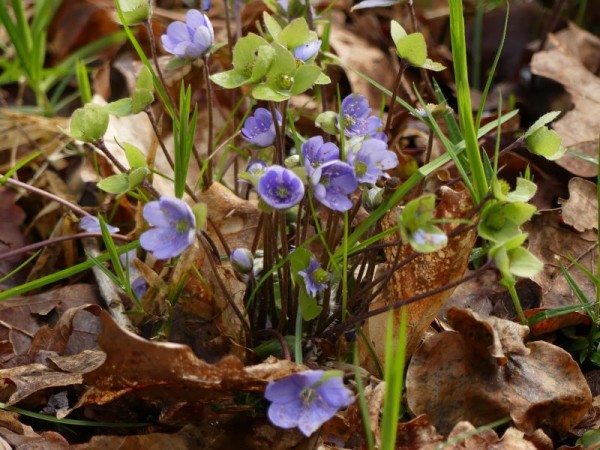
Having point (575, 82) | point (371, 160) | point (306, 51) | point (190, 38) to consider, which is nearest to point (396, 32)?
point (306, 51)

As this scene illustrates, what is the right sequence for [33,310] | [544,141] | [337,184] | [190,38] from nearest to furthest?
1. [337,184]
2. [544,141]
3. [190,38]
4. [33,310]

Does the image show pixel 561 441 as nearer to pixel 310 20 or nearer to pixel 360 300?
pixel 360 300

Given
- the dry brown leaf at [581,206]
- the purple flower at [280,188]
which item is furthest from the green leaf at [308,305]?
the dry brown leaf at [581,206]

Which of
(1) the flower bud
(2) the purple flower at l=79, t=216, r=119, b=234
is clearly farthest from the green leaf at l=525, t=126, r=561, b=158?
(2) the purple flower at l=79, t=216, r=119, b=234

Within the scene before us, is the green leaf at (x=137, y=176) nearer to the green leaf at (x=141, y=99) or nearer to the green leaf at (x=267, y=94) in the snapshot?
the green leaf at (x=141, y=99)

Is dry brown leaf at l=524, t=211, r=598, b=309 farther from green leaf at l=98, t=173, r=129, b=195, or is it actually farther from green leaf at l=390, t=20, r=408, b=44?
green leaf at l=98, t=173, r=129, b=195

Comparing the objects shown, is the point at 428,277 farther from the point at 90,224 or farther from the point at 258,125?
the point at 90,224

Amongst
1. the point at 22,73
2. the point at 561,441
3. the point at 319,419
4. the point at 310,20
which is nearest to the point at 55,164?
the point at 22,73
